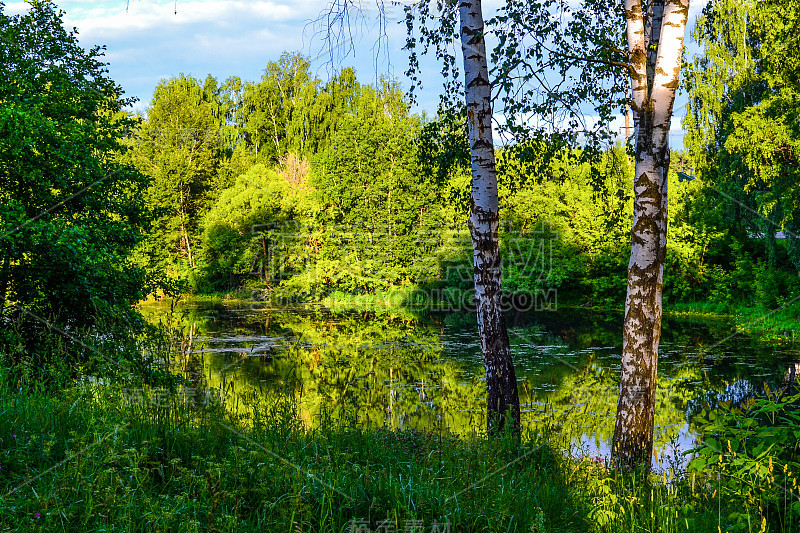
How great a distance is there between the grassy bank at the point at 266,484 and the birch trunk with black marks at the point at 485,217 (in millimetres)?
1552

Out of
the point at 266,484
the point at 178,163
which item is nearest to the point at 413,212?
the point at 178,163

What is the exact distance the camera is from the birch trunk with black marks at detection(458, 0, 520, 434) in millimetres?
6507

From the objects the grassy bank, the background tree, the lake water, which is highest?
the background tree

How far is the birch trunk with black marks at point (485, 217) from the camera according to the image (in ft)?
21.3

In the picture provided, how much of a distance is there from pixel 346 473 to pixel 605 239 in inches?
1054

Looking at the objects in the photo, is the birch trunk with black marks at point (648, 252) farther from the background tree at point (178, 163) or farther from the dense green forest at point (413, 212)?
the background tree at point (178, 163)

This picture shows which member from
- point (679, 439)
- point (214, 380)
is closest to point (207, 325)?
point (214, 380)

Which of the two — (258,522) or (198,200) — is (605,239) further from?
(258,522)

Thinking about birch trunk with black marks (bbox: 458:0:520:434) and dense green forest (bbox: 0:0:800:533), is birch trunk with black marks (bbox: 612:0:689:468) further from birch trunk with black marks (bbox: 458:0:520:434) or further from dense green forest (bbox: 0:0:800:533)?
birch trunk with black marks (bbox: 458:0:520:434)

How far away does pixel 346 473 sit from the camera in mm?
3652

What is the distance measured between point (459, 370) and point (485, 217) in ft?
25.2

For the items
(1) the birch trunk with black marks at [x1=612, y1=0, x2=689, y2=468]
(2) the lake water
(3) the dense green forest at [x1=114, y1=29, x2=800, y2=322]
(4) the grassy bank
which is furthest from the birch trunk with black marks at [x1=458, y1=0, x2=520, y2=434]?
(3) the dense green forest at [x1=114, y1=29, x2=800, y2=322]

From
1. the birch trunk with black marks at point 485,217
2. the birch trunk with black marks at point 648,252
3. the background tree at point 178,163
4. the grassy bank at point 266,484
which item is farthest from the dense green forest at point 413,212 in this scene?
the grassy bank at point 266,484

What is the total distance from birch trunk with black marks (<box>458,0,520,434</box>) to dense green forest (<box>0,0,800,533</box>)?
70 centimetres
